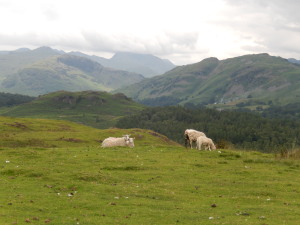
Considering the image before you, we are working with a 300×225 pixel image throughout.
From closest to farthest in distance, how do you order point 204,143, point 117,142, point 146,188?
1. point 146,188
2. point 204,143
3. point 117,142

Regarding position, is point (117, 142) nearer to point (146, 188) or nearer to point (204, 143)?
point (204, 143)

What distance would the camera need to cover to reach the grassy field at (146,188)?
18.1 meters

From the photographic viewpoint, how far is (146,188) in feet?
80.1

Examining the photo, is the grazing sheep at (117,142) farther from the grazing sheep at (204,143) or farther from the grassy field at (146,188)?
the grazing sheep at (204,143)

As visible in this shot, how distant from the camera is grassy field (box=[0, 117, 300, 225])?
18.1 metres

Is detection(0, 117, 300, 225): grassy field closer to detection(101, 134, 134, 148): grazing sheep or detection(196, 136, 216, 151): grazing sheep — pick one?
detection(196, 136, 216, 151): grazing sheep

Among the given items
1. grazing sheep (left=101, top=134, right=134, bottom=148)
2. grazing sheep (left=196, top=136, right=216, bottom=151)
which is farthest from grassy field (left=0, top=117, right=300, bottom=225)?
grazing sheep (left=101, top=134, right=134, bottom=148)

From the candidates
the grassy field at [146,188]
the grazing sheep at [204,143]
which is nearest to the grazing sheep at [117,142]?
the grassy field at [146,188]

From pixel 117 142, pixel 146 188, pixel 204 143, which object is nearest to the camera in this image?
pixel 146 188

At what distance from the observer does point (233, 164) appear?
34781 mm

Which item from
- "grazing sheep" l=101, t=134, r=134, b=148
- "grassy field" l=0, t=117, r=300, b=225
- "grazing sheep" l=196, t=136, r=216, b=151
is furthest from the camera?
"grazing sheep" l=101, t=134, r=134, b=148

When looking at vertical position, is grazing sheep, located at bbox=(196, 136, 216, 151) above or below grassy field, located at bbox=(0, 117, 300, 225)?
above

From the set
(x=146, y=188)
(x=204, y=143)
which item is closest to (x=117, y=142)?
(x=204, y=143)

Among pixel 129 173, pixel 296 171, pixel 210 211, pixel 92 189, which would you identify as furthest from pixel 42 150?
pixel 296 171
